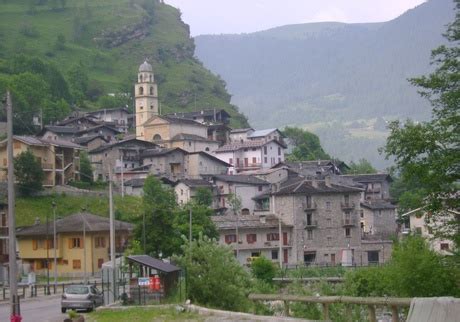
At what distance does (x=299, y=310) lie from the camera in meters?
34.5

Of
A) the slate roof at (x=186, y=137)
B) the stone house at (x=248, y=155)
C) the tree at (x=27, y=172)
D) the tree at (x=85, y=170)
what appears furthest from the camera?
the stone house at (x=248, y=155)

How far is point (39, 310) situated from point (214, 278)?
765 cm

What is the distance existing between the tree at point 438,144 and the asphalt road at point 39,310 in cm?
1251

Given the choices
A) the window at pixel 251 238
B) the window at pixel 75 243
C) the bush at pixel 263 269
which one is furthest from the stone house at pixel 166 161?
the bush at pixel 263 269

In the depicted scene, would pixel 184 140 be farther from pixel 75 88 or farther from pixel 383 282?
pixel 383 282

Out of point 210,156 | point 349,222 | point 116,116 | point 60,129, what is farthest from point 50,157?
point 116,116

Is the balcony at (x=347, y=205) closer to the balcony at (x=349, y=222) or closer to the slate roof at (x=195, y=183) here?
the balcony at (x=349, y=222)

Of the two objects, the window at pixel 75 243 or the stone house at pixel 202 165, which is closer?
the window at pixel 75 243

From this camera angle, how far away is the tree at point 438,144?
31.6 m

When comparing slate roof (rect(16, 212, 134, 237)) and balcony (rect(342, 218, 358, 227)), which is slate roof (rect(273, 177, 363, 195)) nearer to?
balcony (rect(342, 218, 358, 227))

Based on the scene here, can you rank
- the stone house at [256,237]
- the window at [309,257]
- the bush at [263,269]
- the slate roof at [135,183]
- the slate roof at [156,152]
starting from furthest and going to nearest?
the slate roof at [156,152] → the slate roof at [135,183] → the window at [309,257] → the stone house at [256,237] → the bush at [263,269]

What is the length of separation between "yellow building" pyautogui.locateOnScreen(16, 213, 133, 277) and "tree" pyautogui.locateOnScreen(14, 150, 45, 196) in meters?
11.8

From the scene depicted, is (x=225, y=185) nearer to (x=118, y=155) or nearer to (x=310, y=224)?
(x=118, y=155)

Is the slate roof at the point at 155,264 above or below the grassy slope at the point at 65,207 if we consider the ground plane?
below
